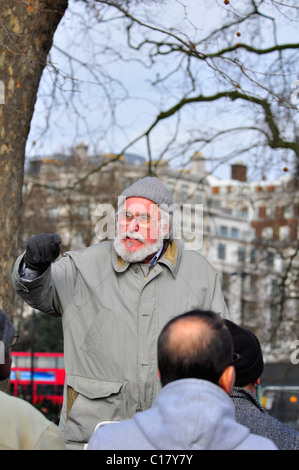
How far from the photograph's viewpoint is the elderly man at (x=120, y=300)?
3.75 metres

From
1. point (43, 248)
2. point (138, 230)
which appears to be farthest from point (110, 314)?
point (43, 248)

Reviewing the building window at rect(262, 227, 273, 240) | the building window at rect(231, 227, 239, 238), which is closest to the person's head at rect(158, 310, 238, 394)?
the building window at rect(262, 227, 273, 240)

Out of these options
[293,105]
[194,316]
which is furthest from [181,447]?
[293,105]

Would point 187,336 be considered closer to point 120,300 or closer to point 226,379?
point 226,379

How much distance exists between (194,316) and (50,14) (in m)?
4.51

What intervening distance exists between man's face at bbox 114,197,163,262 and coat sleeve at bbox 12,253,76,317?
0.30 meters

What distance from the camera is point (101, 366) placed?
12.6ft

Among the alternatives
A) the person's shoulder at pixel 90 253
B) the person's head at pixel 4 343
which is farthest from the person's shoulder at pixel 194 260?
the person's head at pixel 4 343

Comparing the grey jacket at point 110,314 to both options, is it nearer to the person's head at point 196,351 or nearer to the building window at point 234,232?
the person's head at point 196,351

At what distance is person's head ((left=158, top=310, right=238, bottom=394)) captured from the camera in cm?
234

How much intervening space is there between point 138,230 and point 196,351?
69.0 inches

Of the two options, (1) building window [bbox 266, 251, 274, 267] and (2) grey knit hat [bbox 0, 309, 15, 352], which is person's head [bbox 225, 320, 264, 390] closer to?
(2) grey knit hat [bbox 0, 309, 15, 352]

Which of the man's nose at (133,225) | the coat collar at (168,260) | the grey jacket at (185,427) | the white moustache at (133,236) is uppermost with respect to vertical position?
the man's nose at (133,225)

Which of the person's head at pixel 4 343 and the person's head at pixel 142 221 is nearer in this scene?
the person's head at pixel 4 343
